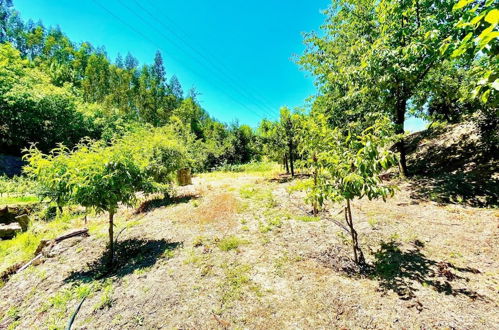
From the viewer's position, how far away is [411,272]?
3.57 metres

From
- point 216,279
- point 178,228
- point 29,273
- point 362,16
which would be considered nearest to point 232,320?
point 216,279

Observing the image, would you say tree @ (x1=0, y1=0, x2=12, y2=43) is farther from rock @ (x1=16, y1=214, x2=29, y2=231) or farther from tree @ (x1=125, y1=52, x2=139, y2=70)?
rock @ (x1=16, y1=214, x2=29, y2=231)

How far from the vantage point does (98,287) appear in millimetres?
4035

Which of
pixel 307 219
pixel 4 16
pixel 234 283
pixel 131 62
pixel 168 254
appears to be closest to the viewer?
pixel 234 283

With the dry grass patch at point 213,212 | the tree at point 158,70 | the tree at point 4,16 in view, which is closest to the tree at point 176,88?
the tree at point 158,70

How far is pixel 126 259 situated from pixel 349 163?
5.06 metres

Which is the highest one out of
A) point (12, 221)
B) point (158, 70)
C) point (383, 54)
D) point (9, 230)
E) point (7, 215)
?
point (158, 70)

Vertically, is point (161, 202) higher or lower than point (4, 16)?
lower

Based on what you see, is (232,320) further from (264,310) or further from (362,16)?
(362,16)

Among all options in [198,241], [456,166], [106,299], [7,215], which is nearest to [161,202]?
[198,241]

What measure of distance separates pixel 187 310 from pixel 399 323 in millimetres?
2762

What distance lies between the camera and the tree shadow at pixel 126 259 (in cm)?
449

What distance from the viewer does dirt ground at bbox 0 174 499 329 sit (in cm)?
294

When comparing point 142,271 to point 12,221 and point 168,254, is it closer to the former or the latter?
point 168,254
